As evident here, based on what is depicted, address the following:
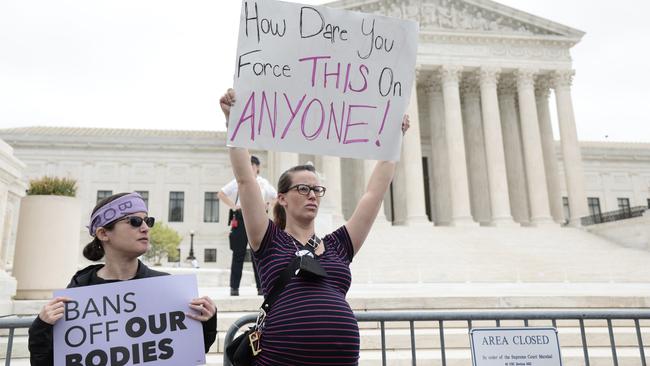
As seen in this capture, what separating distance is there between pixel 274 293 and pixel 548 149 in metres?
40.0

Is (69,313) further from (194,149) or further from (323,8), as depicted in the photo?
(194,149)

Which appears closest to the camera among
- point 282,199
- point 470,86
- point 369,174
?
point 282,199

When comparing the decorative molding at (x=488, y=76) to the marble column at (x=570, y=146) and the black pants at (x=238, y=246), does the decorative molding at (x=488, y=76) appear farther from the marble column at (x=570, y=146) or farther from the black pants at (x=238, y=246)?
the black pants at (x=238, y=246)

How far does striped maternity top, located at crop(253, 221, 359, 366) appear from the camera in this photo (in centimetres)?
228

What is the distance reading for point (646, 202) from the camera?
165ft

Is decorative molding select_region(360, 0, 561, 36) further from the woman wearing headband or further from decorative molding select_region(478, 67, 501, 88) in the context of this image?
the woman wearing headband

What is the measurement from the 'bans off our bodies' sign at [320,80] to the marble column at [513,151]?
36571mm

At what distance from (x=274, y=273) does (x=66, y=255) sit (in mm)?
7603

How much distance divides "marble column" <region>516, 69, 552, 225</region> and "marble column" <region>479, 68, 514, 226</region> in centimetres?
194

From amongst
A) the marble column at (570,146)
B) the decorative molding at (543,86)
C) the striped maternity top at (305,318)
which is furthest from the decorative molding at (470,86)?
the striped maternity top at (305,318)

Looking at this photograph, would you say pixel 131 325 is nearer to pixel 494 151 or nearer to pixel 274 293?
pixel 274 293

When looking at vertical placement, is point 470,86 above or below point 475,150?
above

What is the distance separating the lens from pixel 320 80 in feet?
9.96

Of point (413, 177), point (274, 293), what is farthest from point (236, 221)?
point (413, 177)
